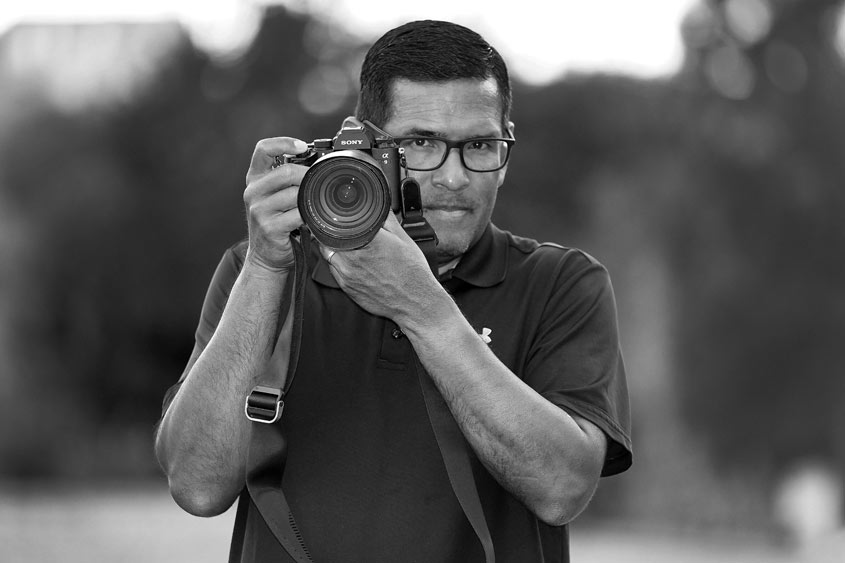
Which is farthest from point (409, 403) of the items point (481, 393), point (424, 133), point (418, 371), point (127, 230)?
point (127, 230)

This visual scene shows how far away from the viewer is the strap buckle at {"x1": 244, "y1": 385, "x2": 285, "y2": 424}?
2277 mm

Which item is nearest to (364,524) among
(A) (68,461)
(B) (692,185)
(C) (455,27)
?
(C) (455,27)

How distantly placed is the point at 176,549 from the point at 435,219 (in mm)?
11264

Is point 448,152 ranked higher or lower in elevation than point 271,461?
higher

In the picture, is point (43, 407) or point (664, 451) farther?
point (43, 407)

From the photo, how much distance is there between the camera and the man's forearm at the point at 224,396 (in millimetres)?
2338

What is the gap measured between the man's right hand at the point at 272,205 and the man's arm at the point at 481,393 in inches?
4.5

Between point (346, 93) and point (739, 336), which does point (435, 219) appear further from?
point (346, 93)

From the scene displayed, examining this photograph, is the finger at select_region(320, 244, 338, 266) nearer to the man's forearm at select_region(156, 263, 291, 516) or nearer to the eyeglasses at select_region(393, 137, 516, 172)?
the man's forearm at select_region(156, 263, 291, 516)

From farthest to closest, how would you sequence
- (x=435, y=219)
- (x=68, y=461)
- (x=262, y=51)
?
(x=262, y=51)
(x=68, y=461)
(x=435, y=219)

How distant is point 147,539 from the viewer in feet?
45.5

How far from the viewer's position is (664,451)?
18.5 m

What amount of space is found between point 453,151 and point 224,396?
696 mm

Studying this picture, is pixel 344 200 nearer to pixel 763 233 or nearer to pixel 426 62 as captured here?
pixel 426 62
